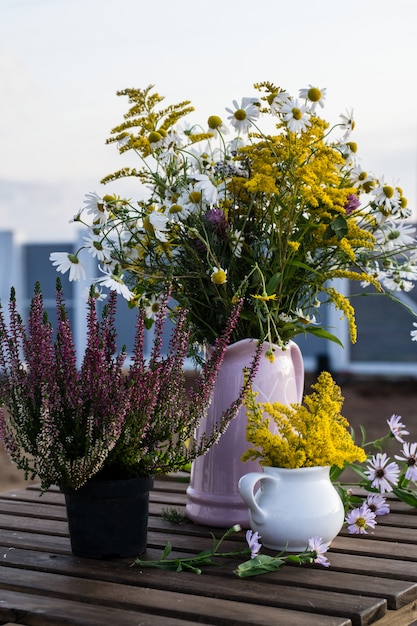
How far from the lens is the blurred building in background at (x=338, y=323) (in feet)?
28.6

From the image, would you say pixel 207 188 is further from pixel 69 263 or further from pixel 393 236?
pixel 393 236

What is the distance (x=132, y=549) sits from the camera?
1549mm

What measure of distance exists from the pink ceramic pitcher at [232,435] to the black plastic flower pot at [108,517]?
239 mm

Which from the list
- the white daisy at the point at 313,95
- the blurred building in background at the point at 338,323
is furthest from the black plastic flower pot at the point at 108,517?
the blurred building in background at the point at 338,323

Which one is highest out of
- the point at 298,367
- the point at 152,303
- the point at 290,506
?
the point at 152,303

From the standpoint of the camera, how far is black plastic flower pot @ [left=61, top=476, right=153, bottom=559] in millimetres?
1505

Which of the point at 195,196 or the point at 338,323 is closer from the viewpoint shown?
the point at 195,196

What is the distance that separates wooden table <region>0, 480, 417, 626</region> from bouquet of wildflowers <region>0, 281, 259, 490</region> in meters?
0.15

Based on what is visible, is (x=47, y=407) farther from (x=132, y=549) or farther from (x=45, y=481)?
(x=132, y=549)

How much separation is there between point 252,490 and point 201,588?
20 cm

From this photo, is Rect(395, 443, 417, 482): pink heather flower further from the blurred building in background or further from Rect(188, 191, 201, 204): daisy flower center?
the blurred building in background

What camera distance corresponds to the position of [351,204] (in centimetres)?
178

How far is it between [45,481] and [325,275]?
67cm

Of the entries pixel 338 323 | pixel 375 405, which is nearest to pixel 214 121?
pixel 375 405
